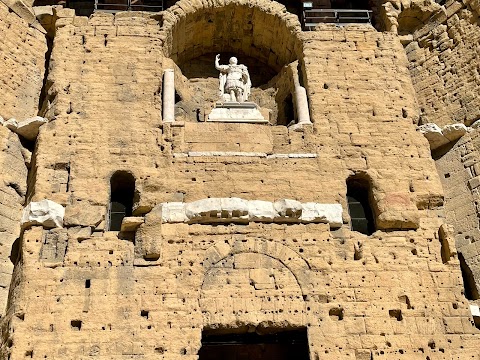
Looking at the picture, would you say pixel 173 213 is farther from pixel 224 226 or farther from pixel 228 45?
pixel 228 45

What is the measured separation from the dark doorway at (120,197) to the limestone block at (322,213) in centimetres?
288

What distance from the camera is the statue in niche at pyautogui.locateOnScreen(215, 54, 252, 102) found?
12125 millimetres

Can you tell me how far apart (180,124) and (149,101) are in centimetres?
78

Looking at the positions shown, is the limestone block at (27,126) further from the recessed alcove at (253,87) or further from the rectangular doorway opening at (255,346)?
the rectangular doorway opening at (255,346)

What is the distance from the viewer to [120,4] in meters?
13.6

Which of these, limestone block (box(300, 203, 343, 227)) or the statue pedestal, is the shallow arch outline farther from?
the statue pedestal

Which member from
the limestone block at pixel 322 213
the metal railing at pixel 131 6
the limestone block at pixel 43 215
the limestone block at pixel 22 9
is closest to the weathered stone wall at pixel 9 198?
the limestone block at pixel 43 215

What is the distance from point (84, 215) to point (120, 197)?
109 centimetres

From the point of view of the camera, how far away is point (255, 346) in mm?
11562

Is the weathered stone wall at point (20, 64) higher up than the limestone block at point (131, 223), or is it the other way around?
the weathered stone wall at point (20, 64)

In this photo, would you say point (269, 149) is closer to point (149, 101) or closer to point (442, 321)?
point (149, 101)

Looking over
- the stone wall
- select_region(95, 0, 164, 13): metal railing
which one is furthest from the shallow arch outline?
select_region(95, 0, 164, 13): metal railing

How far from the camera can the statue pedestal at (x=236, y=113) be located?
1136cm

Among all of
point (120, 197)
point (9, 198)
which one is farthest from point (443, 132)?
point (9, 198)
